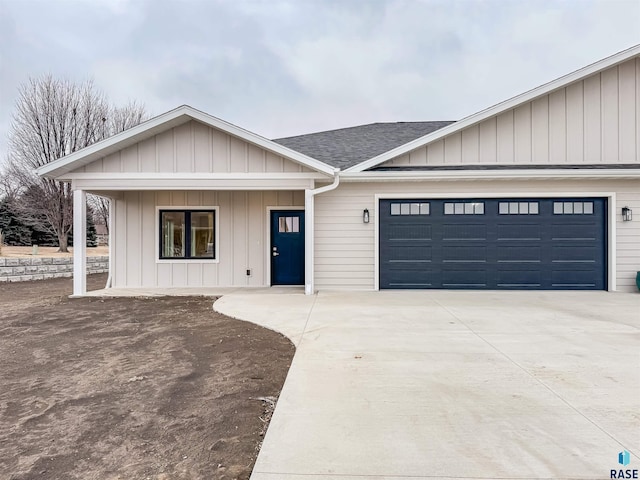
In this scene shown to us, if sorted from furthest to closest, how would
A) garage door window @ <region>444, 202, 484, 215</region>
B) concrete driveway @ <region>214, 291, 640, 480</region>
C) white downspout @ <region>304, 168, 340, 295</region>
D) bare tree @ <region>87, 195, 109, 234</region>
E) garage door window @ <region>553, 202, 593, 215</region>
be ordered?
bare tree @ <region>87, 195, 109, 234</region> → garage door window @ <region>444, 202, 484, 215</region> → garage door window @ <region>553, 202, 593, 215</region> → white downspout @ <region>304, 168, 340, 295</region> → concrete driveway @ <region>214, 291, 640, 480</region>

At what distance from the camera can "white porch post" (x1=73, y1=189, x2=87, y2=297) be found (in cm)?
758

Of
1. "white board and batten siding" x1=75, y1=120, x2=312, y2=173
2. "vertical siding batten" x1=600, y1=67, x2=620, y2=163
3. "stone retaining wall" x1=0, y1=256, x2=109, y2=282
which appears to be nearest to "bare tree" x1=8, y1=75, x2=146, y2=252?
"stone retaining wall" x1=0, y1=256, x2=109, y2=282

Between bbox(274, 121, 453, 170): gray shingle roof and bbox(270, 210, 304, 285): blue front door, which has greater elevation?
bbox(274, 121, 453, 170): gray shingle roof

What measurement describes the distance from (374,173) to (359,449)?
251 inches

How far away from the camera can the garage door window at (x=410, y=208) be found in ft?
26.8

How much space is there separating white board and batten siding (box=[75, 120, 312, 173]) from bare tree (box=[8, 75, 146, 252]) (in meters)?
8.88

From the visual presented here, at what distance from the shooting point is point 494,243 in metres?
8.06

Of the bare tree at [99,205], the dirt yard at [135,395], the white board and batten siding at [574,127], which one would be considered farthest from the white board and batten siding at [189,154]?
the bare tree at [99,205]

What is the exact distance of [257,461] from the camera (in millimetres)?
2016

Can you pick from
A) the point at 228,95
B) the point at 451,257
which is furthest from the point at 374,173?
the point at 228,95

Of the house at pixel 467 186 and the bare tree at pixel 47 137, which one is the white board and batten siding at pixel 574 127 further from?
the bare tree at pixel 47 137

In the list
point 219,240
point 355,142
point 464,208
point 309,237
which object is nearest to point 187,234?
point 219,240

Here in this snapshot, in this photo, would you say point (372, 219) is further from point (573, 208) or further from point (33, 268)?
point (33, 268)

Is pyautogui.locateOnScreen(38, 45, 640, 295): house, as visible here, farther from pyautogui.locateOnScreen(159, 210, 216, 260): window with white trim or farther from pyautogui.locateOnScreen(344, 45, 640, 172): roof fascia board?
pyautogui.locateOnScreen(159, 210, 216, 260): window with white trim
